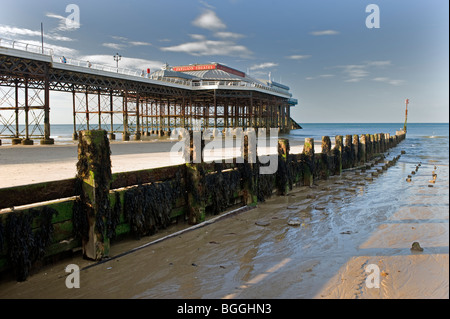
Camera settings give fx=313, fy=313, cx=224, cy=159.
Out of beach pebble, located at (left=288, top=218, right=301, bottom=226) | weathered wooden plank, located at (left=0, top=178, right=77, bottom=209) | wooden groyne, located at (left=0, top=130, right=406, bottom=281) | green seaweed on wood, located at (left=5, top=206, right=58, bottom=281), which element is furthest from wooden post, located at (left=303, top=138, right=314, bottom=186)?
green seaweed on wood, located at (left=5, top=206, right=58, bottom=281)

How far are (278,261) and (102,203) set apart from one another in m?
3.32

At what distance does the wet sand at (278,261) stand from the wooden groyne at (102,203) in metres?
0.34

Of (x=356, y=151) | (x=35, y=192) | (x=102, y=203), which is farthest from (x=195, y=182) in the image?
(x=356, y=151)

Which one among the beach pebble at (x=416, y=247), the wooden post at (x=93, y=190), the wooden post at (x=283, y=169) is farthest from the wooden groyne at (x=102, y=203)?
the beach pebble at (x=416, y=247)

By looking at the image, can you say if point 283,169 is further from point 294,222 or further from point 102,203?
point 102,203

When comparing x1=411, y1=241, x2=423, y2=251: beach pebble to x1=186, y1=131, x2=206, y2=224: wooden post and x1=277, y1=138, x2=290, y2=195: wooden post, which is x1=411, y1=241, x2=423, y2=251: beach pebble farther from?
x1=277, y1=138, x2=290, y2=195: wooden post

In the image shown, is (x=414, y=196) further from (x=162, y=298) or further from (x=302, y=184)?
(x=162, y=298)

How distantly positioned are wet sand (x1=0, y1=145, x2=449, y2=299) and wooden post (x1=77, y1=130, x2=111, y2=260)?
0.31m

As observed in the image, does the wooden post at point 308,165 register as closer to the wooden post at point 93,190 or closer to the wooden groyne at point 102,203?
the wooden groyne at point 102,203

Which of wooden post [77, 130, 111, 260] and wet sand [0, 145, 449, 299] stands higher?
wooden post [77, 130, 111, 260]

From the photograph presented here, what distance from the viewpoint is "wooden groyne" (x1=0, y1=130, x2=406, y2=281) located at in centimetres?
478

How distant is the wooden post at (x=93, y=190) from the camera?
547 cm

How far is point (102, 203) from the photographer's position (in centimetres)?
558

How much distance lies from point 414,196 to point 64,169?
12.0 meters
